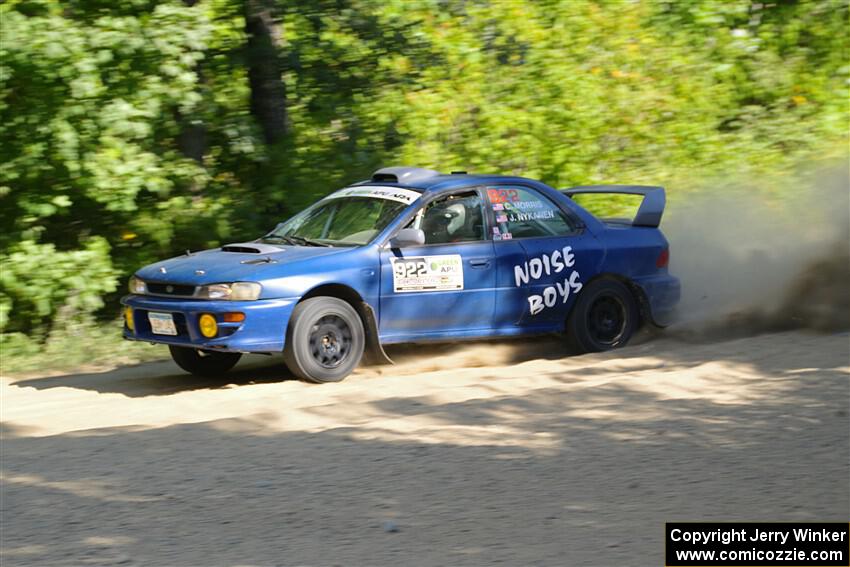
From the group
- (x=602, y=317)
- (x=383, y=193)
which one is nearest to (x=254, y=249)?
(x=383, y=193)

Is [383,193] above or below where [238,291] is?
above

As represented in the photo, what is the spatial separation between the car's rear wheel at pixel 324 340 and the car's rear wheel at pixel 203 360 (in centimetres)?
105

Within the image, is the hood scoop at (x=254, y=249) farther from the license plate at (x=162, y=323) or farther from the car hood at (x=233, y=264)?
the license plate at (x=162, y=323)

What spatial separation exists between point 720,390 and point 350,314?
284 cm

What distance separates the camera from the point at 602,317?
10.5 meters

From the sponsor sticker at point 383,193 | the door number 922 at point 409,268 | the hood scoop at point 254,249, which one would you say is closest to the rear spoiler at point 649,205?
the sponsor sticker at point 383,193

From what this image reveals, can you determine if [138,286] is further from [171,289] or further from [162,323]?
[162,323]

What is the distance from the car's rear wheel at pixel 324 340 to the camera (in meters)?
8.88

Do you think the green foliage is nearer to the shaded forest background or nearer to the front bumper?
the shaded forest background

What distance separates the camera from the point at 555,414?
24.4ft

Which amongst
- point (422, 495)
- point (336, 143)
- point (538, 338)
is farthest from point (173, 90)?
point (422, 495)

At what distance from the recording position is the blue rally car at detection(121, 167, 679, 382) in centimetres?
882

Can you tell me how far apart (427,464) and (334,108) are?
7704 mm

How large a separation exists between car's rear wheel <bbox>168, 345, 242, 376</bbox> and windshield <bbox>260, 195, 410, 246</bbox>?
106 centimetres
